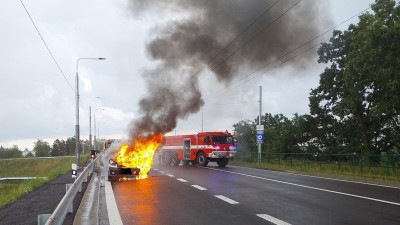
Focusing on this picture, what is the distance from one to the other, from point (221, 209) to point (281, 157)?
23.6 metres

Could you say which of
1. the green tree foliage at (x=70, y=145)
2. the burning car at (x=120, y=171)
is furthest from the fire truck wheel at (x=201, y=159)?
the green tree foliage at (x=70, y=145)

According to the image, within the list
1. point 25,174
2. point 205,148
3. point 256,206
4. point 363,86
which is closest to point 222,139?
point 205,148

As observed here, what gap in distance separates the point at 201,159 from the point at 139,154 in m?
10.3

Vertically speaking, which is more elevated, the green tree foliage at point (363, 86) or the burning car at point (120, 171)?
the green tree foliage at point (363, 86)

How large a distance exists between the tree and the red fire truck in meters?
99.5

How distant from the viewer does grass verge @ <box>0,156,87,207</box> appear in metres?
15.3

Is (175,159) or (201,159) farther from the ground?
(201,159)

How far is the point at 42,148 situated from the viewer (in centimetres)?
12512

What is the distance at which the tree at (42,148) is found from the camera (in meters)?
122

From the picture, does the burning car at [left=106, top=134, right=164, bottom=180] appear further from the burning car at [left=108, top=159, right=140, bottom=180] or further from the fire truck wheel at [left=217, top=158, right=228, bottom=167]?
the fire truck wheel at [left=217, top=158, right=228, bottom=167]

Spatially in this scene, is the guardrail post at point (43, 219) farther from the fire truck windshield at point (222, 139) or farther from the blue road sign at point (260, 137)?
the blue road sign at point (260, 137)

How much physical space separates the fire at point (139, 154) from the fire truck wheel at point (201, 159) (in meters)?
7.63

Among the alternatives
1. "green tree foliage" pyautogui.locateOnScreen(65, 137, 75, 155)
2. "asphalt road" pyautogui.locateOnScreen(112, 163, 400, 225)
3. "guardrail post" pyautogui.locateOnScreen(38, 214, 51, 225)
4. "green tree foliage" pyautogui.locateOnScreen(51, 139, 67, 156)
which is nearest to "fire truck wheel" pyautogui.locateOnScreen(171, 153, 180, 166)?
"asphalt road" pyautogui.locateOnScreen(112, 163, 400, 225)

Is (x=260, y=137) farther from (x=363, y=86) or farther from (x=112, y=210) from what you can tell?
(x=112, y=210)
